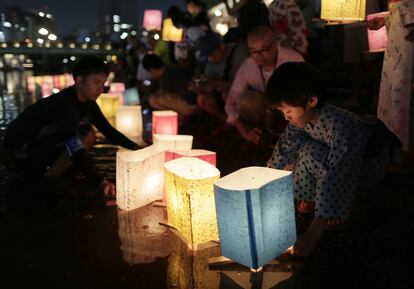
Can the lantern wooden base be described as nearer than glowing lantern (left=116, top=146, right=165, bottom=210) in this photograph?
Yes

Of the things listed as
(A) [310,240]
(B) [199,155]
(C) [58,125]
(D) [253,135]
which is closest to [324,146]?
(A) [310,240]

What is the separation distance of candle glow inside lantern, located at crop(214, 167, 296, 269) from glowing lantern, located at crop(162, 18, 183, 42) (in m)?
8.78

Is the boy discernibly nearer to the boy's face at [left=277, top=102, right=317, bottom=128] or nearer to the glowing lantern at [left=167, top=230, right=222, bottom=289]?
the glowing lantern at [left=167, top=230, right=222, bottom=289]

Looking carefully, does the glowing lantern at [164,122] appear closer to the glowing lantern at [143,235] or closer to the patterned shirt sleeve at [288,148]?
the glowing lantern at [143,235]

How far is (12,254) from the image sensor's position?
279 centimetres

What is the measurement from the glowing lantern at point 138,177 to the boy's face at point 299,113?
3.46 feet

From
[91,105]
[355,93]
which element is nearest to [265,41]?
[91,105]

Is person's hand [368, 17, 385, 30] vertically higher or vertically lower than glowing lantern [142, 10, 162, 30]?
lower

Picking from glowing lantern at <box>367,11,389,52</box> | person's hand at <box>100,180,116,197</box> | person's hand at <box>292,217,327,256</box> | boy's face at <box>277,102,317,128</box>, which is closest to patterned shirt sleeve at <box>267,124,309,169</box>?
boy's face at <box>277,102,317,128</box>

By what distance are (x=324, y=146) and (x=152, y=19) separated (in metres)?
12.0

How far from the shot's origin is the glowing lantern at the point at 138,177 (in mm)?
3307

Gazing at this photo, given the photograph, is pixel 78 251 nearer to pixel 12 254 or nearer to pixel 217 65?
pixel 12 254

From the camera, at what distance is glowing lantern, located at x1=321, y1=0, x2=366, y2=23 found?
15.4ft

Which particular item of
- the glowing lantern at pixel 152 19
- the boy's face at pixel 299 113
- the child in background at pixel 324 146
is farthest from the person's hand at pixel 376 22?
the glowing lantern at pixel 152 19
